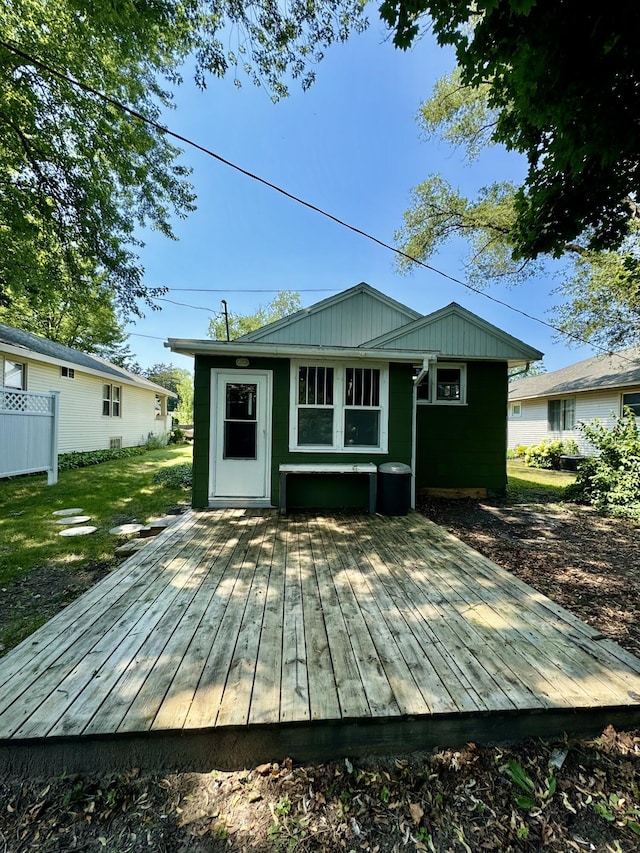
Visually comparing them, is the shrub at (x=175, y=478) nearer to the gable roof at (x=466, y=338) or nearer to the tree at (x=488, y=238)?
the gable roof at (x=466, y=338)

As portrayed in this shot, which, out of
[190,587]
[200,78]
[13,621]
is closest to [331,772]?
→ [190,587]

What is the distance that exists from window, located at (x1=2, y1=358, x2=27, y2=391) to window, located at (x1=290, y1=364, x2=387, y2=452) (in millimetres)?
8586

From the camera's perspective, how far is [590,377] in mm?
13430

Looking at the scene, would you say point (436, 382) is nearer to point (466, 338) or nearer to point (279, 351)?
point (466, 338)

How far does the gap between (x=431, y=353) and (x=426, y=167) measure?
8205 millimetres

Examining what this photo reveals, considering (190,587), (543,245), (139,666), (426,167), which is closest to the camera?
(139,666)

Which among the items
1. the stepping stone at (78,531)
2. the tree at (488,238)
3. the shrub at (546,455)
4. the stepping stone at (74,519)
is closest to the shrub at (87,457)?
the stepping stone at (74,519)

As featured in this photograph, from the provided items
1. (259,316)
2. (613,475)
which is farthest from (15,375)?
(259,316)

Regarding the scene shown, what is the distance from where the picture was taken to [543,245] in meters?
3.41

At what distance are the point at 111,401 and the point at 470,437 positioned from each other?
14305mm

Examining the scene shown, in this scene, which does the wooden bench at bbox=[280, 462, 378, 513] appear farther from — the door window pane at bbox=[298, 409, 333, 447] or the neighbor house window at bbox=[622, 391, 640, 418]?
the neighbor house window at bbox=[622, 391, 640, 418]

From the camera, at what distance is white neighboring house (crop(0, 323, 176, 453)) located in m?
9.86

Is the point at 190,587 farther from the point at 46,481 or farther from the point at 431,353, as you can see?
the point at 46,481

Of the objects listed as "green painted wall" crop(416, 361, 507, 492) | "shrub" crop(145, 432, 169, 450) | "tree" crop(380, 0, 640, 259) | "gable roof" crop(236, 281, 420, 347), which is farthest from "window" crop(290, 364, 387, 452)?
"shrub" crop(145, 432, 169, 450)
